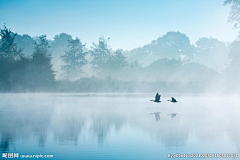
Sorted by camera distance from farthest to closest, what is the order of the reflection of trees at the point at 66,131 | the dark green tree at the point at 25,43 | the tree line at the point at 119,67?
1. the dark green tree at the point at 25,43
2. the tree line at the point at 119,67
3. the reflection of trees at the point at 66,131

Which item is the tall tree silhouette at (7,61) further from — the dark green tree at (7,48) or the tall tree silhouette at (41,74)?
the tall tree silhouette at (41,74)

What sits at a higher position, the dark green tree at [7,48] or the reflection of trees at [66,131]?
the dark green tree at [7,48]

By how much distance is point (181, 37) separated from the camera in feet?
254

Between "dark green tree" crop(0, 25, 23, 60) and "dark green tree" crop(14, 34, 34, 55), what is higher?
"dark green tree" crop(14, 34, 34, 55)

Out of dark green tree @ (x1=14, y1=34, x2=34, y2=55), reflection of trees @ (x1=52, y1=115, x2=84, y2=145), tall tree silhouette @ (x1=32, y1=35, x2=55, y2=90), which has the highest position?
dark green tree @ (x1=14, y1=34, x2=34, y2=55)

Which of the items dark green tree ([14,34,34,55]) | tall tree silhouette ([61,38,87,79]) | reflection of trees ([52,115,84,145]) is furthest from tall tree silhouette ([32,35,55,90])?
dark green tree ([14,34,34,55])

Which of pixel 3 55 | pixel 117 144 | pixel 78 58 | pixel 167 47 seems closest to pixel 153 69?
pixel 78 58

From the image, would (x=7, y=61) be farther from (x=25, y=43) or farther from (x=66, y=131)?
(x=25, y=43)

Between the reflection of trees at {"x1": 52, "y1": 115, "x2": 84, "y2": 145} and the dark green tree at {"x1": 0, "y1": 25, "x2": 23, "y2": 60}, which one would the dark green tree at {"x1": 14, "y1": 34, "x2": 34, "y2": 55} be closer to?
the dark green tree at {"x1": 0, "y1": 25, "x2": 23, "y2": 60}

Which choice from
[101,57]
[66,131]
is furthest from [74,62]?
[66,131]

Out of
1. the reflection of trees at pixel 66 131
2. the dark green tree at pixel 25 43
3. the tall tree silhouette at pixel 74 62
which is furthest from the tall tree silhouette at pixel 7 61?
the dark green tree at pixel 25 43

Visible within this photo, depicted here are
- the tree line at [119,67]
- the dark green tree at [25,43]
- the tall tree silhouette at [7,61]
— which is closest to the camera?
the tall tree silhouette at [7,61]

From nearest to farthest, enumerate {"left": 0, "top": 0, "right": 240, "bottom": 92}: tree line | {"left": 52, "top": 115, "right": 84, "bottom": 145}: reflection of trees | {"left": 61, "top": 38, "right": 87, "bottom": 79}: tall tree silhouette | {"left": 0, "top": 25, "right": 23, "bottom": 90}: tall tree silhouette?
{"left": 52, "top": 115, "right": 84, "bottom": 145}: reflection of trees → {"left": 0, "top": 25, "right": 23, "bottom": 90}: tall tree silhouette → {"left": 0, "top": 0, "right": 240, "bottom": 92}: tree line → {"left": 61, "top": 38, "right": 87, "bottom": 79}: tall tree silhouette

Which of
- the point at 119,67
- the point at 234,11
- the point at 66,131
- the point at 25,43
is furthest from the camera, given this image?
the point at 25,43
